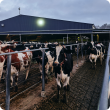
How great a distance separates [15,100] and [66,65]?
208 cm

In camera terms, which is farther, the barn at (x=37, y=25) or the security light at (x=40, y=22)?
the security light at (x=40, y=22)

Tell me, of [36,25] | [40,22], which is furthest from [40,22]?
[36,25]

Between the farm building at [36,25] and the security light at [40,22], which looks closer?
the farm building at [36,25]

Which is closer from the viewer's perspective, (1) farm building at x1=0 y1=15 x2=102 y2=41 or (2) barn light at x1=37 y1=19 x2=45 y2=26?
(1) farm building at x1=0 y1=15 x2=102 y2=41

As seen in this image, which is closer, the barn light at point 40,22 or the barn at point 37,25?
the barn at point 37,25

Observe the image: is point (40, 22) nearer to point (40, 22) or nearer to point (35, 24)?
point (40, 22)

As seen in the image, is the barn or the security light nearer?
the barn

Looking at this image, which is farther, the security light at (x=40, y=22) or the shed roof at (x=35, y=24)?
the security light at (x=40, y=22)

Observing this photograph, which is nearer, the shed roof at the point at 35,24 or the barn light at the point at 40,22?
the shed roof at the point at 35,24

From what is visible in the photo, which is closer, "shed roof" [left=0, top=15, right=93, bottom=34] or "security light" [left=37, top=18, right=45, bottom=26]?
"shed roof" [left=0, top=15, right=93, bottom=34]

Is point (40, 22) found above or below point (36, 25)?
above

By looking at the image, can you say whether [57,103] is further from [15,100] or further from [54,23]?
[54,23]

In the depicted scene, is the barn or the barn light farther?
the barn light

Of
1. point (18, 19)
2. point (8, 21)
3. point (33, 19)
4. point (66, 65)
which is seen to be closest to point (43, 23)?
point (33, 19)
